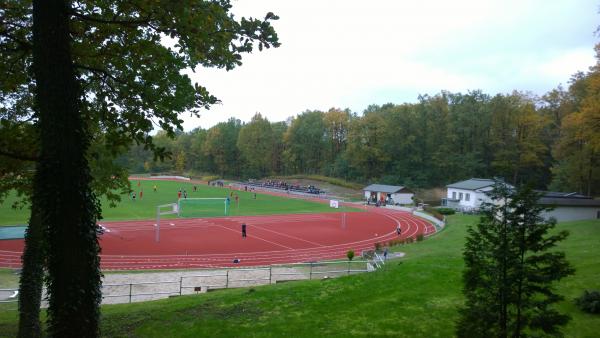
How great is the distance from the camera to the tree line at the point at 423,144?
63.5 m

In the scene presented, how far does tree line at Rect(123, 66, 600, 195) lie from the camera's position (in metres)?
63.5

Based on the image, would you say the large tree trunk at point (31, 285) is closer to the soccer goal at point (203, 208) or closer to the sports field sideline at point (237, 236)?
the sports field sideline at point (237, 236)

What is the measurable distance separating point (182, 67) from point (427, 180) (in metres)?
82.3

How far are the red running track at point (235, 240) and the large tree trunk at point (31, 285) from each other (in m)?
13.1

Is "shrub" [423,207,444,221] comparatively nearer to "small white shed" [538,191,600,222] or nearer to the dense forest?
"small white shed" [538,191,600,222]

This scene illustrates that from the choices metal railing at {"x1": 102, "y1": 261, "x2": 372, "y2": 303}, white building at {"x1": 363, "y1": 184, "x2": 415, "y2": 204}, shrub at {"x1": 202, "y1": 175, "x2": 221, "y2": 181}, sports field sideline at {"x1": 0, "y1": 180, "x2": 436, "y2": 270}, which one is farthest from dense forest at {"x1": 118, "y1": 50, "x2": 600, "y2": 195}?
metal railing at {"x1": 102, "y1": 261, "x2": 372, "y2": 303}

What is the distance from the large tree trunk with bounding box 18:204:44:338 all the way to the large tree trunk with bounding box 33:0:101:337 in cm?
510

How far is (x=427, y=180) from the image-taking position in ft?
278

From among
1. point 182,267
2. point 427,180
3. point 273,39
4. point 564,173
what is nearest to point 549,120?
point 564,173

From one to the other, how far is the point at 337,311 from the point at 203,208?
1784 inches

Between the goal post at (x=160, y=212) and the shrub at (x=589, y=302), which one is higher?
the shrub at (x=589, y=302)

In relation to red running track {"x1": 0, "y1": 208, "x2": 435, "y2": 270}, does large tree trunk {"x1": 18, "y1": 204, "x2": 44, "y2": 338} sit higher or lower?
higher

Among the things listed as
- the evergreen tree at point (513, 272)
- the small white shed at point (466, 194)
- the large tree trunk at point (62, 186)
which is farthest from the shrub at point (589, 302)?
the small white shed at point (466, 194)

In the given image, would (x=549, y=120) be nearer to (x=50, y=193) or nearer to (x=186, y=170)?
(x=50, y=193)
